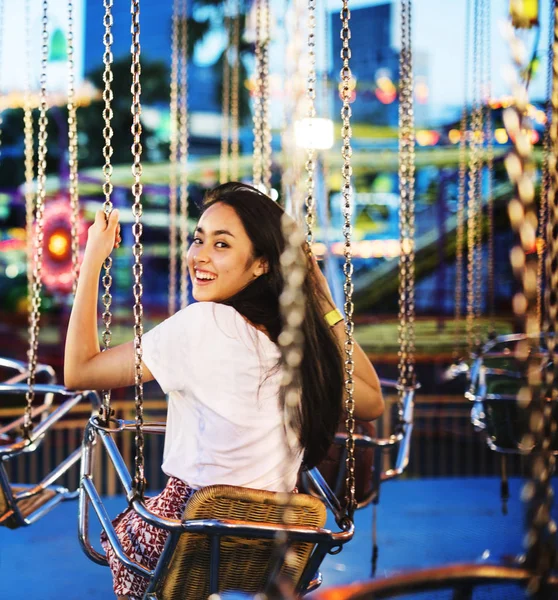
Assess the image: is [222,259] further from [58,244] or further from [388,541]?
[58,244]

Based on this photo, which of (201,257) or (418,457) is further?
(418,457)

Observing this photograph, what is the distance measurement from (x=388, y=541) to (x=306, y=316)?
6.73 feet

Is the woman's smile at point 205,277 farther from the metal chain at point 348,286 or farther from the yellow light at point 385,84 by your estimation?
the yellow light at point 385,84

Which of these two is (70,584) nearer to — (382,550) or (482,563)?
(382,550)

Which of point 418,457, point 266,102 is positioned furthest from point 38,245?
point 418,457

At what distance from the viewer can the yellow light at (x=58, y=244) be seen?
9.48 m

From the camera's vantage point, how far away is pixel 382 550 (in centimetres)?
339

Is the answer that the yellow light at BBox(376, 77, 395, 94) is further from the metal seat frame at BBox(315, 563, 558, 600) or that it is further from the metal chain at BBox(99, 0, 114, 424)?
the metal seat frame at BBox(315, 563, 558, 600)

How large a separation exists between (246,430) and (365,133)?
17.7 meters

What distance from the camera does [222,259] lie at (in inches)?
70.9

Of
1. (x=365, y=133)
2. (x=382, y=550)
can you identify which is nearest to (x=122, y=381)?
(x=382, y=550)

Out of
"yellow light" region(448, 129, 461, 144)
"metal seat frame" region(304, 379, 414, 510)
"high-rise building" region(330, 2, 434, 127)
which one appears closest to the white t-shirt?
"metal seat frame" region(304, 379, 414, 510)

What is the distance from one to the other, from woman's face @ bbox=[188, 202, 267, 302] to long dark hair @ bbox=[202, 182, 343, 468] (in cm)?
2

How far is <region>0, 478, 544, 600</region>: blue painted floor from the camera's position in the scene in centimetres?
295
